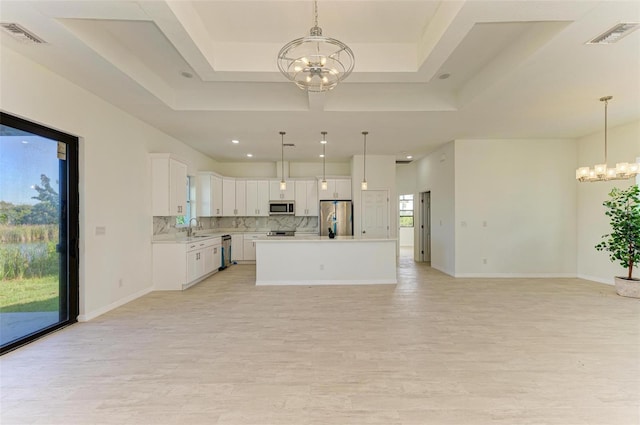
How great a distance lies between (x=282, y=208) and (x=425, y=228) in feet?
13.6

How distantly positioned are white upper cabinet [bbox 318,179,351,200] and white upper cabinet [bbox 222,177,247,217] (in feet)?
7.22

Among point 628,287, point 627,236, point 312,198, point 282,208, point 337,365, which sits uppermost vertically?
point 312,198

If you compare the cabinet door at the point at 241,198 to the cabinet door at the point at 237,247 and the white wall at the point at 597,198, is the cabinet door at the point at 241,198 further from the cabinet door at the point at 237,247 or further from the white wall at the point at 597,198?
the white wall at the point at 597,198

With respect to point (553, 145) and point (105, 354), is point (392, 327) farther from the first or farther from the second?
point (553, 145)

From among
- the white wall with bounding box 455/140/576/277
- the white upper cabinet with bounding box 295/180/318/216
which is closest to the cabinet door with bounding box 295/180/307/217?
the white upper cabinet with bounding box 295/180/318/216

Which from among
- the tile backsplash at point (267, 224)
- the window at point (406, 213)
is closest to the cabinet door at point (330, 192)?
the tile backsplash at point (267, 224)

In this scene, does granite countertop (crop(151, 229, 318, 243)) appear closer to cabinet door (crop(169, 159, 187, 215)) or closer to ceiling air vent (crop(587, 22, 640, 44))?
cabinet door (crop(169, 159, 187, 215))

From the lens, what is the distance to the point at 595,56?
115 inches

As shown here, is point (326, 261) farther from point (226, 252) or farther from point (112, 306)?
point (112, 306)

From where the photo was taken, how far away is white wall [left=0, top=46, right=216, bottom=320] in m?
3.01

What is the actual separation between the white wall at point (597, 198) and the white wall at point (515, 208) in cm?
16

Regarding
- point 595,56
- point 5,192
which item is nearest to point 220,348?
point 5,192

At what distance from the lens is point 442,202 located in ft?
22.5

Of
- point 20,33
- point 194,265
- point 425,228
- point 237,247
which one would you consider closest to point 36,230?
point 20,33
